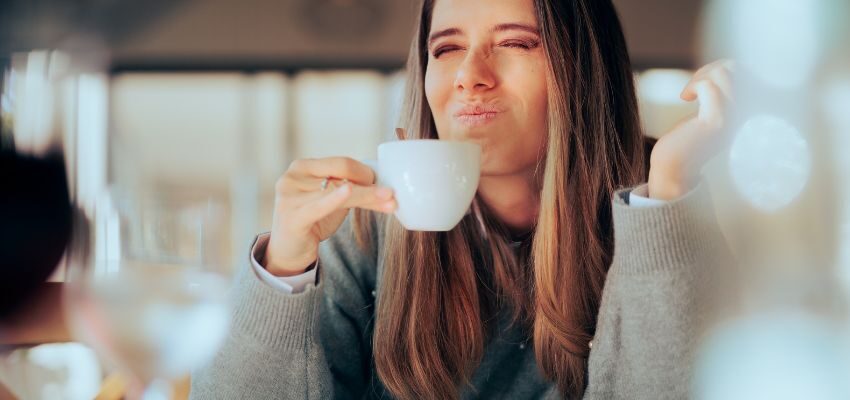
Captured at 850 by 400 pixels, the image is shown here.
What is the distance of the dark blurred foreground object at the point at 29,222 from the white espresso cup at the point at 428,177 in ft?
1.19

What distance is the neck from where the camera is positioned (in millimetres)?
1188

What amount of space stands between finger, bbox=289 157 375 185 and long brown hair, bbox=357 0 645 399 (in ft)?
0.99

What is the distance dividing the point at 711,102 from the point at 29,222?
2.67 ft

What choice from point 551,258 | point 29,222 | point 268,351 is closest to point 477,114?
point 551,258

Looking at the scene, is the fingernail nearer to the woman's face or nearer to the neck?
the woman's face

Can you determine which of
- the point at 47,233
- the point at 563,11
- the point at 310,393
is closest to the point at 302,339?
the point at 310,393

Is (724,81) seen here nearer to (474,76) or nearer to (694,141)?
(694,141)

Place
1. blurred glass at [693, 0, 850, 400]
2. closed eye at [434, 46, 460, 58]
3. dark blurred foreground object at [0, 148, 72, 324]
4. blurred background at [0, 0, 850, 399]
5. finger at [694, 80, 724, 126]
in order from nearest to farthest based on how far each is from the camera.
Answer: dark blurred foreground object at [0, 148, 72, 324] → finger at [694, 80, 724, 126] → closed eye at [434, 46, 460, 58] → blurred glass at [693, 0, 850, 400] → blurred background at [0, 0, 850, 399]

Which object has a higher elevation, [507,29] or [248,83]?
[507,29]

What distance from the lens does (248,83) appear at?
4.86 metres

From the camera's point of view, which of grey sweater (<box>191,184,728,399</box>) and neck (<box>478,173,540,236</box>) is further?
neck (<box>478,173,540,236</box>)

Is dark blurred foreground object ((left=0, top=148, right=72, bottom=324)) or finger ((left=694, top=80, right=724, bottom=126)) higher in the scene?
finger ((left=694, top=80, right=724, bottom=126))

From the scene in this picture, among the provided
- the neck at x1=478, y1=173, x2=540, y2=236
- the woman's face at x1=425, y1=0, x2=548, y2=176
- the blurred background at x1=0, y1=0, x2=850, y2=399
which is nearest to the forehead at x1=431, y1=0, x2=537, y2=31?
the woman's face at x1=425, y1=0, x2=548, y2=176

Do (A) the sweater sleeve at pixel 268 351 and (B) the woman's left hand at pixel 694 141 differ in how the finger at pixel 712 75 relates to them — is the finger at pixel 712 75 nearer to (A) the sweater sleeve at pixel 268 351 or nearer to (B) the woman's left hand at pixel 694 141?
(B) the woman's left hand at pixel 694 141
